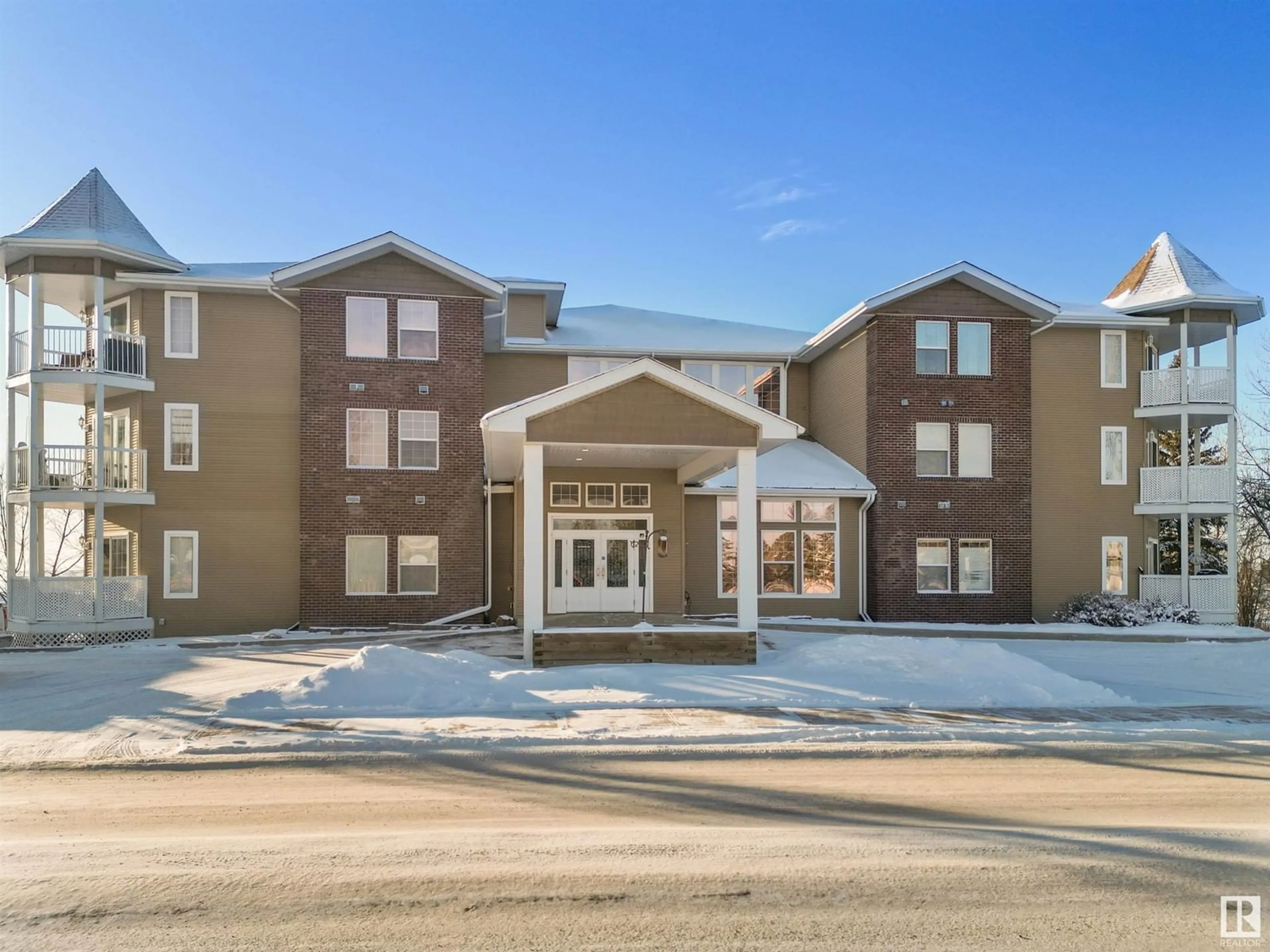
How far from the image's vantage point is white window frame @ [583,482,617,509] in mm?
21984

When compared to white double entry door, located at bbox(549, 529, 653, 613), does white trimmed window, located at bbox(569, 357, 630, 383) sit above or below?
above

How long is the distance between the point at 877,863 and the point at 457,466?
17.5 m

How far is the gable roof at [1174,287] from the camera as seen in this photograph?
23.8 metres

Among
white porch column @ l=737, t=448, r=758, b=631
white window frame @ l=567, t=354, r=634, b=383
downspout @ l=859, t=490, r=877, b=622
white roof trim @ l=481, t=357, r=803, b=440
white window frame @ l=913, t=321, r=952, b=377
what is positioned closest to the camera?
white roof trim @ l=481, t=357, r=803, b=440

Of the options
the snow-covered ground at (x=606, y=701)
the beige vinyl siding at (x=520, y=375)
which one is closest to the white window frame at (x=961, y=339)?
the snow-covered ground at (x=606, y=701)

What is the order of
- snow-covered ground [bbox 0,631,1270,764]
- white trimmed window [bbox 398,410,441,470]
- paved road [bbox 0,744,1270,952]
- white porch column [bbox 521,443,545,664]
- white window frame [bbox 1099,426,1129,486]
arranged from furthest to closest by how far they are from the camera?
white window frame [bbox 1099,426,1129,486] → white trimmed window [bbox 398,410,441,470] → white porch column [bbox 521,443,545,664] → snow-covered ground [bbox 0,631,1270,764] → paved road [bbox 0,744,1270,952]

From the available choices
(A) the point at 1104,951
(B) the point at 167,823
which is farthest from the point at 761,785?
(B) the point at 167,823

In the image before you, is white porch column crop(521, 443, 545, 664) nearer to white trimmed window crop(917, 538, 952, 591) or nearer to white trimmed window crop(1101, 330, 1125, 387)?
white trimmed window crop(917, 538, 952, 591)

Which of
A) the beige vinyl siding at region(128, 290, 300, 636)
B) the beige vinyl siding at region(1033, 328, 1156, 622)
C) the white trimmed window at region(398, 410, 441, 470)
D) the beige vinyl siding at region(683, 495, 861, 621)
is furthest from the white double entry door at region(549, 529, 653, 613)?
the beige vinyl siding at region(1033, 328, 1156, 622)

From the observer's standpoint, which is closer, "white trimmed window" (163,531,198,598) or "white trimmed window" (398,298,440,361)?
"white trimmed window" (163,531,198,598)

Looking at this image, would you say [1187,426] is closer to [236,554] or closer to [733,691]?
[733,691]

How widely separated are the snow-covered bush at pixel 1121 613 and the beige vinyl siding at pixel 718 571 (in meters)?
5.80

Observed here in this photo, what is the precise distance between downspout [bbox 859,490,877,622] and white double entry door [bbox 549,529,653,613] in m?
6.11

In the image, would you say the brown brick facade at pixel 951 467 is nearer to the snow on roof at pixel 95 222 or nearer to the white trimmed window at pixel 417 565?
the white trimmed window at pixel 417 565
